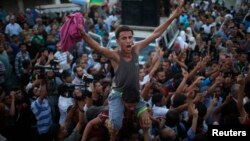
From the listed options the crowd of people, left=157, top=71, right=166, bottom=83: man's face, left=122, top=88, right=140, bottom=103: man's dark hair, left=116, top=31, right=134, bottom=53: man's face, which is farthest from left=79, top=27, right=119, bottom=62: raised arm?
left=157, top=71, right=166, bottom=83: man's face

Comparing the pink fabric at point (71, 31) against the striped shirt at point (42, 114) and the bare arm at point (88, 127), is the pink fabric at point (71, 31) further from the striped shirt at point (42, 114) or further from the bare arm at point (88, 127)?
the striped shirt at point (42, 114)

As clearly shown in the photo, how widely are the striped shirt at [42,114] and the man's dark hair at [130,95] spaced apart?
2177mm

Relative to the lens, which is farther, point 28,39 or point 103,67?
point 28,39

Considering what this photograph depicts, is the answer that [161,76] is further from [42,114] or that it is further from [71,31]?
[71,31]

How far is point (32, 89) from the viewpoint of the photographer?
640 centimetres

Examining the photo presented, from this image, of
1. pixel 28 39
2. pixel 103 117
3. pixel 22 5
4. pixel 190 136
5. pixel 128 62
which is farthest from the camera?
pixel 22 5

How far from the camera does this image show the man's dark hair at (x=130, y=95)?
380cm

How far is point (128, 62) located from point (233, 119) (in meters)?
1.65

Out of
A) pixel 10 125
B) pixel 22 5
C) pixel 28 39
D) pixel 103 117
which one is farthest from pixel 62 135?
pixel 22 5

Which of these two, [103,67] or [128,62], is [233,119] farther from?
[103,67]

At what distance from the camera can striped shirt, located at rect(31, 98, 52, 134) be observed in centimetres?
554

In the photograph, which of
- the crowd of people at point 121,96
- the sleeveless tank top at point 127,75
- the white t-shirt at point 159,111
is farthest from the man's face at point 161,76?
the sleeveless tank top at point 127,75

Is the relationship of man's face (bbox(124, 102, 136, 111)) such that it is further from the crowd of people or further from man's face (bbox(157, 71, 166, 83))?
man's face (bbox(157, 71, 166, 83))

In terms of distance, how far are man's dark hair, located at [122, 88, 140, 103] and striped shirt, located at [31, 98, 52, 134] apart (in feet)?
7.14
